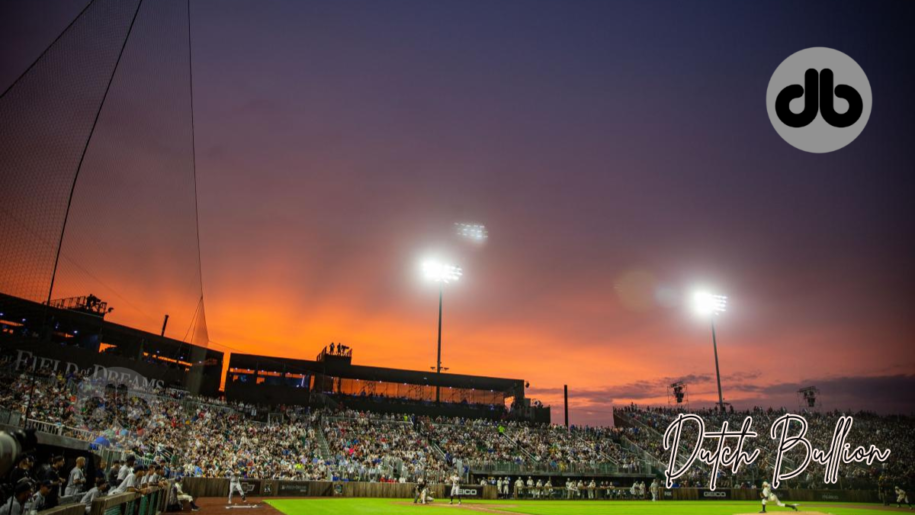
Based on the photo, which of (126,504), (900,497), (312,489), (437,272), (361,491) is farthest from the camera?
(437,272)

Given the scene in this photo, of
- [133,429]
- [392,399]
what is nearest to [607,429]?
[392,399]

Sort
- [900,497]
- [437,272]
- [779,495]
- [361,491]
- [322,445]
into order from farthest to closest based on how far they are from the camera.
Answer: [437,272] < [779,495] < [322,445] < [900,497] < [361,491]

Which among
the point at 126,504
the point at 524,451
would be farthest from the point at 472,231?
the point at 126,504

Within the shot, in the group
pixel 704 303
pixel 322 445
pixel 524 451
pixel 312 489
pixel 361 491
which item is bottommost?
pixel 361 491

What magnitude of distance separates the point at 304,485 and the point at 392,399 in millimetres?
24516

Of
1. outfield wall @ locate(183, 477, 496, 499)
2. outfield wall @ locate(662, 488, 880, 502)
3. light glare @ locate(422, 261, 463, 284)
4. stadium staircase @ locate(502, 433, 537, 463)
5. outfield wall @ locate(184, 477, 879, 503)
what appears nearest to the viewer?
outfield wall @ locate(183, 477, 496, 499)

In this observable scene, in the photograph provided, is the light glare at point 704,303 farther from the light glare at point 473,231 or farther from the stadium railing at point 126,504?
the stadium railing at point 126,504

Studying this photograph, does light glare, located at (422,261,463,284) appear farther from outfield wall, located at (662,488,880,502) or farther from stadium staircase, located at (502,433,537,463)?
outfield wall, located at (662,488,880,502)

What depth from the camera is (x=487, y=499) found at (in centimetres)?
4169

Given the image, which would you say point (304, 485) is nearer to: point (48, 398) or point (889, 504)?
point (48, 398)

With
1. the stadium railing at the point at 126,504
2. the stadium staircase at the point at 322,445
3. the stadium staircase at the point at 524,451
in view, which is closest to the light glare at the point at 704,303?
the stadium staircase at the point at 524,451

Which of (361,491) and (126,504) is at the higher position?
(126,504)

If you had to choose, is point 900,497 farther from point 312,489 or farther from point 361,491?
point 312,489

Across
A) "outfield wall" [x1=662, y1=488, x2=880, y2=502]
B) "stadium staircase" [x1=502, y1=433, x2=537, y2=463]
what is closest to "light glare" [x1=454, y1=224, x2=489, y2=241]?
"stadium staircase" [x1=502, y1=433, x2=537, y2=463]
